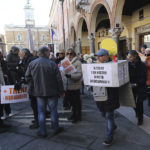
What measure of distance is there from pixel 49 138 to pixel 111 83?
5.74 ft

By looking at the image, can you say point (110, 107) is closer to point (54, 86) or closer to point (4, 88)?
Answer: point (54, 86)

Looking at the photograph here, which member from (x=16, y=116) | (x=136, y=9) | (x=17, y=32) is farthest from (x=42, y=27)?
(x=16, y=116)

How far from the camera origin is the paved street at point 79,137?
2670mm

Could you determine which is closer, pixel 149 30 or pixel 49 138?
pixel 49 138

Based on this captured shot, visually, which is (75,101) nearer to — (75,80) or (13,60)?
(75,80)

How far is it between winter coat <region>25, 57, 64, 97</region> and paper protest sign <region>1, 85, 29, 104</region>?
0.97m

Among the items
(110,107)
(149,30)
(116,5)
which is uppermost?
(116,5)

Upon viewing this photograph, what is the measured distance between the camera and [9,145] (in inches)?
112

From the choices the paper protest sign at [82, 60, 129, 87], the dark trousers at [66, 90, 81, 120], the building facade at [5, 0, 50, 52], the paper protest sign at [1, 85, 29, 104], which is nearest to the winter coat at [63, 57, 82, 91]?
the dark trousers at [66, 90, 81, 120]

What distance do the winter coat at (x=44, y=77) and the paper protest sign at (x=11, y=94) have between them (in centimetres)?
Answer: 97

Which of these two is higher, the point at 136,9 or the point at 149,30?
the point at 136,9

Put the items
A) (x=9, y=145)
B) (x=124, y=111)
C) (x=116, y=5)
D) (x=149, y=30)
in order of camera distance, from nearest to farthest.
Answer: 1. (x=9, y=145)
2. (x=124, y=111)
3. (x=116, y=5)
4. (x=149, y=30)

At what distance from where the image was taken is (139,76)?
3.09 metres

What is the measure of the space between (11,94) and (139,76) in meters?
3.02
